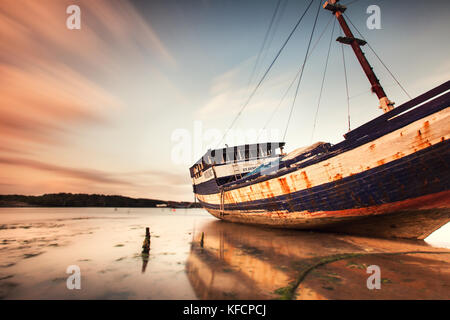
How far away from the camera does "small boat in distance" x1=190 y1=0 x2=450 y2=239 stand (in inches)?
218

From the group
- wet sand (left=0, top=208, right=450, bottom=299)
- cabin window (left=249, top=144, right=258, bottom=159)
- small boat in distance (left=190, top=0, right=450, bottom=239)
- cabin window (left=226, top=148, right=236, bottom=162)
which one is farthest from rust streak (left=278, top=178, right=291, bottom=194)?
cabin window (left=226, top=148, right=236, bottom=162)

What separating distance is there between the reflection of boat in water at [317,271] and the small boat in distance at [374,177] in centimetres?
111

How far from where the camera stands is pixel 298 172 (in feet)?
27.7

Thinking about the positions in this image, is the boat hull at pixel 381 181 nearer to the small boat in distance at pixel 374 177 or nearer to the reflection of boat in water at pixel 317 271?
the small boat in distance at pixel 374 177

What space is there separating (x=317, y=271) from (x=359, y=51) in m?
11.7

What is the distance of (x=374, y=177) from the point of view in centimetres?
643

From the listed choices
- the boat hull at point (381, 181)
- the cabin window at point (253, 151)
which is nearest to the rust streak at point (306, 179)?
the boat hull at point (381, 181)

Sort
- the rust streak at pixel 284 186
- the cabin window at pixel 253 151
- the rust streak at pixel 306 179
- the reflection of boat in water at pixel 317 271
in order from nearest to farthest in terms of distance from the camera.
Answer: the reflection of boat in water at pixel 317 271
the rust streak at pixel 306 179
the rust streak at pixel 284 186
the cabin window at pixel 253 151

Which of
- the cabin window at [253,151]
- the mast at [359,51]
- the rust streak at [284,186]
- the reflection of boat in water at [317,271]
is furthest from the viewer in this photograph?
the cabin window at [253,151]

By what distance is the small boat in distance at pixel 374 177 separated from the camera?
18.2 ft

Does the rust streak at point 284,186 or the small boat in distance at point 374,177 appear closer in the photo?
the small boat in distance at point 374,177

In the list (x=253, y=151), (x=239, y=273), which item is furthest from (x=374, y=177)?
(x=253, y=151)

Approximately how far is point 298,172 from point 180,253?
20.7 ft
